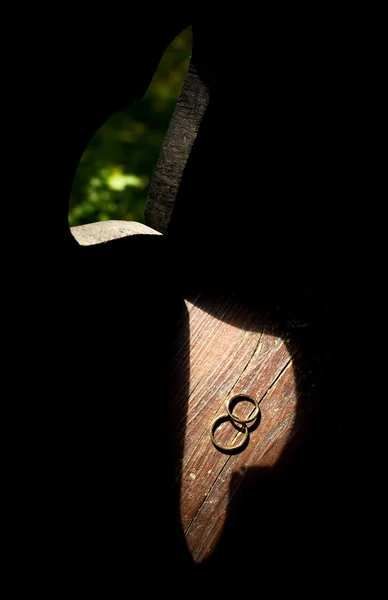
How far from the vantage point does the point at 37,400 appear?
158 cm

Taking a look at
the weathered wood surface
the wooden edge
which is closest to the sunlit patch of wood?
the weathered wood surface

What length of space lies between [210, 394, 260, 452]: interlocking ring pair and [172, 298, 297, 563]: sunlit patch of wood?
2 cm

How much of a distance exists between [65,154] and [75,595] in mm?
1562

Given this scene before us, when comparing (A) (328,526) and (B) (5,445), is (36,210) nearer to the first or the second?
(B) (5,445)

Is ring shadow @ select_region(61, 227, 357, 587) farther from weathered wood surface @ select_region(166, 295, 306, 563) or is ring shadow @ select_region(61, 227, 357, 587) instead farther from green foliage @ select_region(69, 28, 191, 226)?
green foliage @ select_region(69, 28, 191, 226)

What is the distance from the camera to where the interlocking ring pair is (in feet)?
5.56

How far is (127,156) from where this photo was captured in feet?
16.3

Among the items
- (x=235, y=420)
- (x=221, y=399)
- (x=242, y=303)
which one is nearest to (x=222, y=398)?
(x=221, y=399)

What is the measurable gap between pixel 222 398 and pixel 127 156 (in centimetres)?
394

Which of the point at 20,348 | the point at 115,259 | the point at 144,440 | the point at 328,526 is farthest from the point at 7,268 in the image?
the point at 328,526

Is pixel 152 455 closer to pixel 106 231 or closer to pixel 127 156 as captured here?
pixel 106 231

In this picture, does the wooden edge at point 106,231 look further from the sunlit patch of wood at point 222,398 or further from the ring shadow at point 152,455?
the sunlit patch of wood at point 222,398

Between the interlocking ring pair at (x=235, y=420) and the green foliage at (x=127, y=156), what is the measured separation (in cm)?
264

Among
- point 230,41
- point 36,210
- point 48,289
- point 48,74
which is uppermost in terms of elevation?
point 230,41
